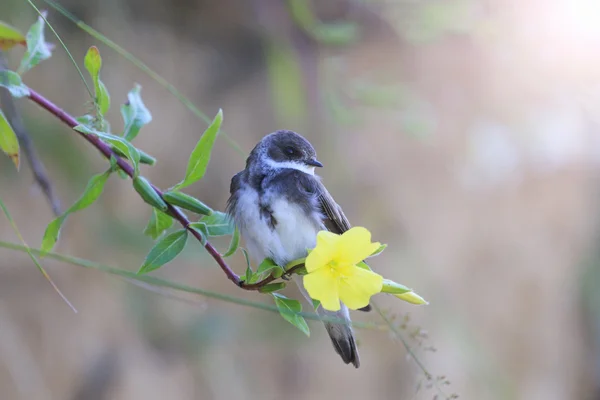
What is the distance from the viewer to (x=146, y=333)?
1.45m

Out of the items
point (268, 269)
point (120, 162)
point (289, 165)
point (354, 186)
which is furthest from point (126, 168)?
point (354, 186)

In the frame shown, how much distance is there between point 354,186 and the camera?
66.9 inches

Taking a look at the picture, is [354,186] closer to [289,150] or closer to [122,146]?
[289,150]

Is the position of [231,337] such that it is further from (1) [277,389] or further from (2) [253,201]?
(2) [253,201]

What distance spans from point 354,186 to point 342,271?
1.25 meters

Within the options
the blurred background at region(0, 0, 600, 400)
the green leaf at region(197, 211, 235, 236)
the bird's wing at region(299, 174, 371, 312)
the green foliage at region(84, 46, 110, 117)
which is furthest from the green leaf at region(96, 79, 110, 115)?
the blurred background at region(0, 0, 600, 400)

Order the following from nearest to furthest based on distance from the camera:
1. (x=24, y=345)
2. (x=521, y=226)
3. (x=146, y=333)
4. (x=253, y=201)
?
1. (x=253, y=201)
2. (x=24, y=345)
3. (x=146, y=333)
4. (x=521, y=226)

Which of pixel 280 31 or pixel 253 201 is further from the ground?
→ pixel 280 31

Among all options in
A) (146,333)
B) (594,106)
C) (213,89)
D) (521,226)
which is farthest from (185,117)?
(594,106)

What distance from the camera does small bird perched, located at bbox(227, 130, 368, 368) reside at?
737 millimetres

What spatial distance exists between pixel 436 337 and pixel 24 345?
106cm

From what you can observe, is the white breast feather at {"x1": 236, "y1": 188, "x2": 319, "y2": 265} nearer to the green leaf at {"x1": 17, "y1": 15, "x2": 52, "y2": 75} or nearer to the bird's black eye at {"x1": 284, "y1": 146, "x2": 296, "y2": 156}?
the bird's black eye at {"x1": 284, "y1": 146, "x2": 296, "y2": 156}

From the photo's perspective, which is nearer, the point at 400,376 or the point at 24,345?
the point at 24,345

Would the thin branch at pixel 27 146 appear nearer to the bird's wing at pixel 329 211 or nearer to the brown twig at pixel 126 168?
A: the brown twig at pixel 126 168
